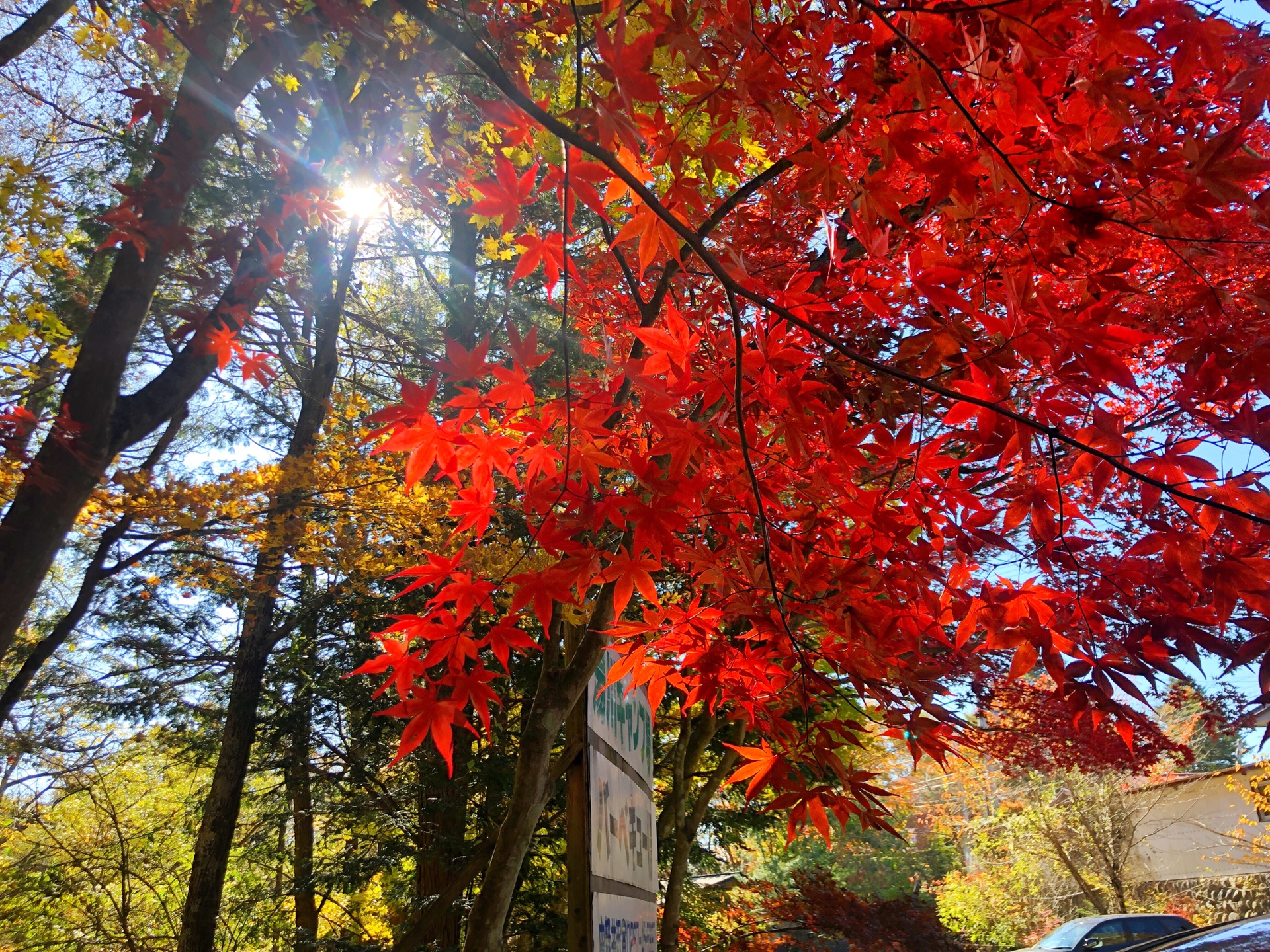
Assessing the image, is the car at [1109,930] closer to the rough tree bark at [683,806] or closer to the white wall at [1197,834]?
the white wall at [1197,834]

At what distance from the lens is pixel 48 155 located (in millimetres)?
4992

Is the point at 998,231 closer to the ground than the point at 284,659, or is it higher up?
closer to the ground

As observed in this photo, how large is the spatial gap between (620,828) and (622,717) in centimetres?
43

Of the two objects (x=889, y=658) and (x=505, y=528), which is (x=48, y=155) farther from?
(x=889, y=658)

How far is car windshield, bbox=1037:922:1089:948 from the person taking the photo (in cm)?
925

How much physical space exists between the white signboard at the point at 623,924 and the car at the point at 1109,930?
8947 mm

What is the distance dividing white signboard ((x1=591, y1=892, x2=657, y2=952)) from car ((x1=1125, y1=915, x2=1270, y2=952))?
Result: 1325 millimetres

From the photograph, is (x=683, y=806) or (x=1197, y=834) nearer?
(x=683, y=806)

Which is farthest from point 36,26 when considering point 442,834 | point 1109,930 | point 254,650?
point 1109,930

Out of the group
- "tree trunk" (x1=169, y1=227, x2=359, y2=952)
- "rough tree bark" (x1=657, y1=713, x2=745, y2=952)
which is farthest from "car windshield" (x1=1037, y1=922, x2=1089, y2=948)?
"tree trunk" (x1=169, y1=227, x2=359, y2=952)

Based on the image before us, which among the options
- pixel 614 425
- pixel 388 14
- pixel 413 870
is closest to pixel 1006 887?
pixel 413 870

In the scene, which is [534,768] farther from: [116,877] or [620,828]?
[116,877]

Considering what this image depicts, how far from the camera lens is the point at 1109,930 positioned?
923cm

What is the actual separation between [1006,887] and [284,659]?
15805mm
